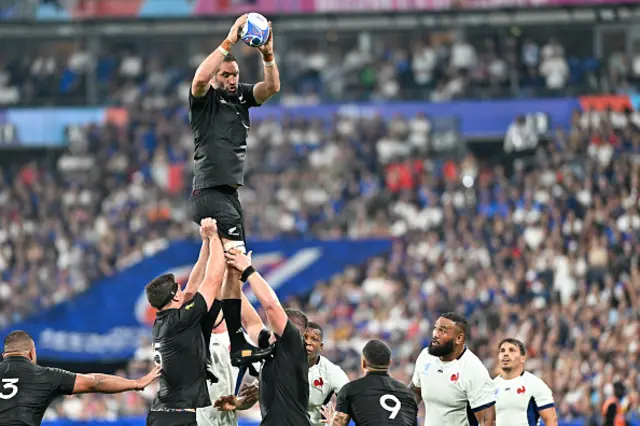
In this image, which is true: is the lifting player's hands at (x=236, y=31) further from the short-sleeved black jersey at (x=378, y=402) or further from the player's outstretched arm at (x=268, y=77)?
the short-sleeved black jersey at (x=378, y=402)

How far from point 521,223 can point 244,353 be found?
13.4 meters

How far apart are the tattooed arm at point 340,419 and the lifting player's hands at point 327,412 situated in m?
0.22

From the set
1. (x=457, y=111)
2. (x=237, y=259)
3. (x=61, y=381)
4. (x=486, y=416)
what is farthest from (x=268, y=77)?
(x=457, y=111)

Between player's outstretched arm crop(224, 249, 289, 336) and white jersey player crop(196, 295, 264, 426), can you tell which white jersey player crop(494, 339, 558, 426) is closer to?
→ white jersey player crop(196, 295, 264, 426)

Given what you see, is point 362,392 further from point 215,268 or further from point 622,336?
point 622,336

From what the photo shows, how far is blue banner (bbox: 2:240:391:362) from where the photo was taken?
23.8m

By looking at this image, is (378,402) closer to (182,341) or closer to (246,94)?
(182,341)

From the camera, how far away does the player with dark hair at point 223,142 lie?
10.9 meters

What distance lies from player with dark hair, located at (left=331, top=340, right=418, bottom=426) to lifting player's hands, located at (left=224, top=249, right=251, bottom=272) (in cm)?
126

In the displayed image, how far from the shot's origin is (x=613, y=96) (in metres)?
28.5

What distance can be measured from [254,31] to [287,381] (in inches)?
111

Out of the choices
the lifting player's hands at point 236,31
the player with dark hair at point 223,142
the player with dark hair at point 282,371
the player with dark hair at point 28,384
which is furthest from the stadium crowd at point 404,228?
the lifting player's hands at point 236,31

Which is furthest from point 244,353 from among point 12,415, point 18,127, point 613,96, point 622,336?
point 18,127

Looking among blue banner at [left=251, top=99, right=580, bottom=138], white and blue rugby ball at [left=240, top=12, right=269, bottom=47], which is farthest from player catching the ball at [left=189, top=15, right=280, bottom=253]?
blue banner at [left=251, top=99, right=580, bottom=138]
